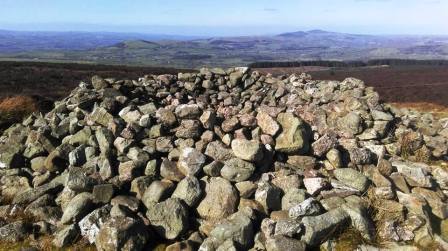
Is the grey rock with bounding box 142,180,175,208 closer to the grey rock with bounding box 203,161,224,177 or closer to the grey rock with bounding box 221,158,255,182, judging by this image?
the grey rock with bounding box 203,161,224,177

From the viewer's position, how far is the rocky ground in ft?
32.9

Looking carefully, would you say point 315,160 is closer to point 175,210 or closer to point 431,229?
point 431,229

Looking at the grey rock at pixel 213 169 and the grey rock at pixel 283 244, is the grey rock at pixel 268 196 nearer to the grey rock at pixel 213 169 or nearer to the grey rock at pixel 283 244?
the grey rock at pixel 213 169

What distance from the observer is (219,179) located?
11.1m

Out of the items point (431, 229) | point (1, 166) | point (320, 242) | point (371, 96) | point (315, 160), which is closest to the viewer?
point (320, 242)

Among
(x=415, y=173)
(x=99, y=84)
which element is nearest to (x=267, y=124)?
(x=415, y=173)

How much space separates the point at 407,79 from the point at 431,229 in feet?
224

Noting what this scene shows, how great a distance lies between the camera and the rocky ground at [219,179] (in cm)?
1003

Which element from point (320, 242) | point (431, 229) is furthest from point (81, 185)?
point (431, 229)

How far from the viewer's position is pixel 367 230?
10086mm

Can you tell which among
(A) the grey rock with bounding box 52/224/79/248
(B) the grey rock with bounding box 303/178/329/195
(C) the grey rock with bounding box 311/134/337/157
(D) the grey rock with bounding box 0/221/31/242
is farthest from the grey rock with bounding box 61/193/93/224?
(C) the grey rock with bounding box 311/134/337/157

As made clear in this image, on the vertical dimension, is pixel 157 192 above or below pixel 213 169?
below

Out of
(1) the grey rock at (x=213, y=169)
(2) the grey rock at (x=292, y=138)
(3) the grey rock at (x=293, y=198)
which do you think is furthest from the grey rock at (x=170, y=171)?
(2) the grey rock at (x=292, y=138)

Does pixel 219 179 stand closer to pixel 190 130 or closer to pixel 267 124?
pixel 190 130
